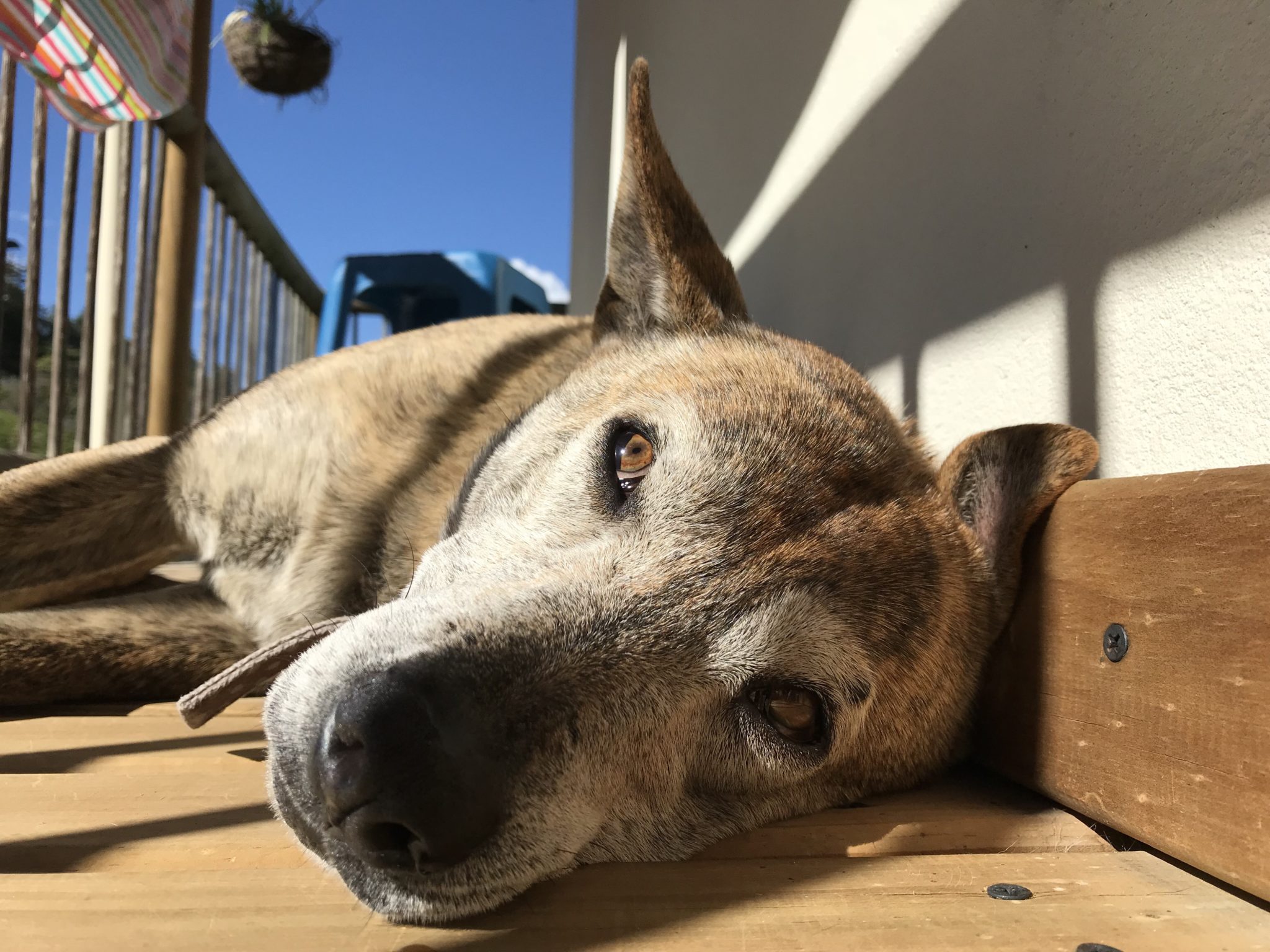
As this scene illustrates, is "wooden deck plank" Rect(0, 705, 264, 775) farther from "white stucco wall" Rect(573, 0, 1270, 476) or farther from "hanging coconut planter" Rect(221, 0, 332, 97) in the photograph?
"hanging coconut planter" Rect(221, 0, 332, 97)

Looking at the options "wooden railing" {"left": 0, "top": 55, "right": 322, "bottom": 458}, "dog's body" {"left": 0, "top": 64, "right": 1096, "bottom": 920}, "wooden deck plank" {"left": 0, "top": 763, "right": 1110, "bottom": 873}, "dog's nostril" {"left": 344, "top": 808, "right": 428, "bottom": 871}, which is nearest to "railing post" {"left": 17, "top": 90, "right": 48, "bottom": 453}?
"wooden railing" {"left": 0, "top": 55, "right": 322, "bottom": 458}

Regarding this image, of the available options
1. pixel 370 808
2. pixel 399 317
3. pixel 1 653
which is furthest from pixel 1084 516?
pixel 399 317

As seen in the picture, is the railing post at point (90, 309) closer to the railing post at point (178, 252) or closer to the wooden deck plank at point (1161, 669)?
the railing post at point (178, 252)

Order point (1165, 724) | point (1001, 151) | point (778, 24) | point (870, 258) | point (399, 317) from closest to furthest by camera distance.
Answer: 1. point (1165, 724)
2. point (1001, 151)
3. point (870, 258)
4. point (778, 24)
5. point (399, 317)

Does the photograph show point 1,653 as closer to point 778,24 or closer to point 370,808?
point 370,808

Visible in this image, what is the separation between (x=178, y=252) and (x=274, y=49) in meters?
2.93

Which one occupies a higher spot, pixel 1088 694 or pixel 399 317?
pixel 399 317

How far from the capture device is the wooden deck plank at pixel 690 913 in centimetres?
93

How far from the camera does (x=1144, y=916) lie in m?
1.08

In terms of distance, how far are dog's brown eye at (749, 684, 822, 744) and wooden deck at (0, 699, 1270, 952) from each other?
0.50ft

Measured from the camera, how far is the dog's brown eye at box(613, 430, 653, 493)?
1.63 meters

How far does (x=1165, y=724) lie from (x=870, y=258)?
1983mm

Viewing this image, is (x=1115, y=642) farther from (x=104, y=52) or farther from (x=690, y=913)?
(x=104, y=52)

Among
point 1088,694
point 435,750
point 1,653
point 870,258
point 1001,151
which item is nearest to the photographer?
point 435,750
